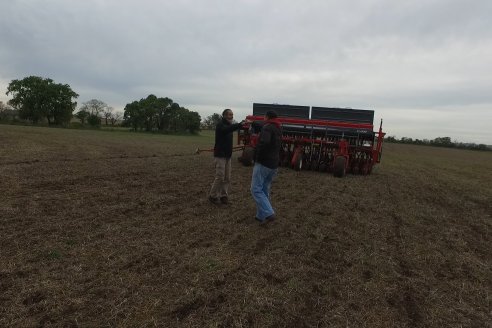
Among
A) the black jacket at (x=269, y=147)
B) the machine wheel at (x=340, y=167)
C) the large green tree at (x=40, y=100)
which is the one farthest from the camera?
the large green tree at (x=40, y=100)

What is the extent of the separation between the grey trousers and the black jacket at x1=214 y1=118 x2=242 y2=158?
0.41ft

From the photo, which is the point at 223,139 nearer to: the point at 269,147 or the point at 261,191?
the point at 269,147

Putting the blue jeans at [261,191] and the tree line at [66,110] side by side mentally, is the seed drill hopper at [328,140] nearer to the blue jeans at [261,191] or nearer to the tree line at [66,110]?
the blue jeans at [261,191]

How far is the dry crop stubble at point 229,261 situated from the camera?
363cm

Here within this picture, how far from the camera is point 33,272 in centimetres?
418

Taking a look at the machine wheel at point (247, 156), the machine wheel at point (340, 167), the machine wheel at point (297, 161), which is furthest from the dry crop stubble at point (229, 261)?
the machine wheel at point (247, 156)

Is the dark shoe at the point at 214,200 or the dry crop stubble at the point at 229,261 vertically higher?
the dark shoe at the point at 214,200

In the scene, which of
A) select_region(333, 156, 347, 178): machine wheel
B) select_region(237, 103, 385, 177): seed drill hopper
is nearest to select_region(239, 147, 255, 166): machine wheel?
select_region(237, 103, 385, 177): seed drill hopper

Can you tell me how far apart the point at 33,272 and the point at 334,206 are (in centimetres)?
613

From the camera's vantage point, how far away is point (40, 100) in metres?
73.7

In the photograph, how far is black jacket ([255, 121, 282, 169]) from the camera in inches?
257

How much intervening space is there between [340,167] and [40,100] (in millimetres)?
74793

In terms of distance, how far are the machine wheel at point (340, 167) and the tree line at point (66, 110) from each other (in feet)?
221

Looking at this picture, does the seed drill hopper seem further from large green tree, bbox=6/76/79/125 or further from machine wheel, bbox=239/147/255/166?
large green tree, bbox=6/76/79/125
